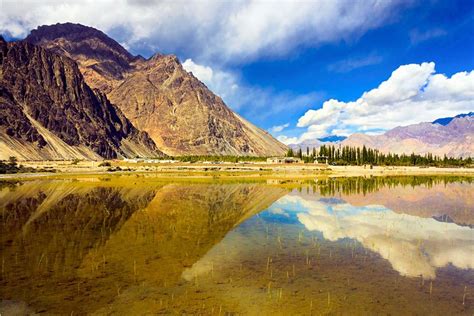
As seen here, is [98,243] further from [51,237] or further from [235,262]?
[235,262]

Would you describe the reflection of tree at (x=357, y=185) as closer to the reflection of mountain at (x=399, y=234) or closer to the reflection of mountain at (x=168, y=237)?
the reflection of mountain at (x=399, y=234)

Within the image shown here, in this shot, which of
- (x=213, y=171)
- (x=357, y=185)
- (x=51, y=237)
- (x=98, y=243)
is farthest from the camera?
(x=213, y=171)

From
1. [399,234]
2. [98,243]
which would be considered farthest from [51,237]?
[399,234]

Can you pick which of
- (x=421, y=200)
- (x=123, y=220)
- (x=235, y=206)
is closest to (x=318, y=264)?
(x=123, y=220)

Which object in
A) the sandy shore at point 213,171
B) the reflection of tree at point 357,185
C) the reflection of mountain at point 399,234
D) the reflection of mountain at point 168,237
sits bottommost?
the reflection of mountain at point 399,234

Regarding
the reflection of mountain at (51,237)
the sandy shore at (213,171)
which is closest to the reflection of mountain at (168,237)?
the reflection of mountain at (51,237)

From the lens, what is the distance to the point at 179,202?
45750 mm

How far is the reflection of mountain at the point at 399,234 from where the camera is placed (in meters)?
20.5

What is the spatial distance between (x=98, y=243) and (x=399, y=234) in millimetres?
21463

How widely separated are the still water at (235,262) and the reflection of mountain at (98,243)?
9 centimetres

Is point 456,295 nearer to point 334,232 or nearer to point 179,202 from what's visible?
point 334,232

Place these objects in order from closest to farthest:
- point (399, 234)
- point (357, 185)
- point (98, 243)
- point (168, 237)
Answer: point (98, 243)
point (168, 237)
point (399, 234)
point (357, 185)

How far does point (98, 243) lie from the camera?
24188 millimetres

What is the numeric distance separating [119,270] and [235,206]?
25.1 meters
